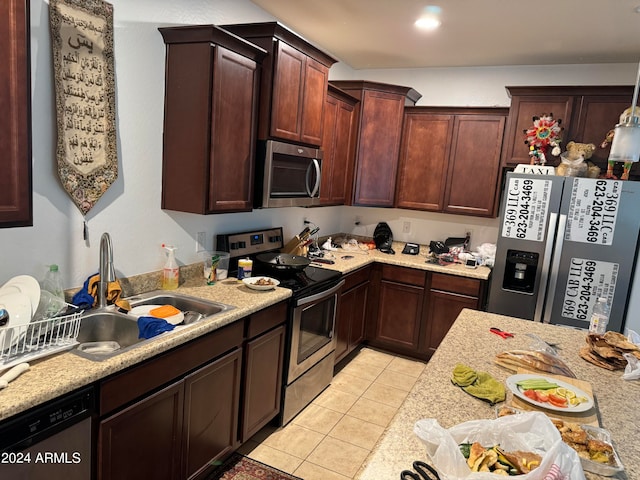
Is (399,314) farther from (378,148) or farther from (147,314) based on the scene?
(147,314)

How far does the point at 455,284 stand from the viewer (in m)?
3.59

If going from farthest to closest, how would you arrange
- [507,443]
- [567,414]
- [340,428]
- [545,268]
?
[545,268]
[340,428]
[567,414]
[507,443]

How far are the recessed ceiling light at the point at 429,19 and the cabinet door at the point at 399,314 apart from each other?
2.04m

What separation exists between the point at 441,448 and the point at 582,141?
3.26m

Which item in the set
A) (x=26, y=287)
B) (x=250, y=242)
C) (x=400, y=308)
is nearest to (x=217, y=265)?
(x=250, y=242)

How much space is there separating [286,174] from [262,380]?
4.27 ft

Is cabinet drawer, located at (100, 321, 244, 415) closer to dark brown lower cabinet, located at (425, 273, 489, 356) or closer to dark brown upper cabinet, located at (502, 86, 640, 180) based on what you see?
dark brown lower cabinet, located at (425, 273, 489, 356)

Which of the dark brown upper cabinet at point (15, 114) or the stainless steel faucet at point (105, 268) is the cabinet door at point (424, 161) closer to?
the stainless steel faucet at point (105, 268)

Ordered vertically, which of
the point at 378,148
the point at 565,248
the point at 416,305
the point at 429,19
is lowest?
the point at 416,305

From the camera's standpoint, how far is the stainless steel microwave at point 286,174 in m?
2.64

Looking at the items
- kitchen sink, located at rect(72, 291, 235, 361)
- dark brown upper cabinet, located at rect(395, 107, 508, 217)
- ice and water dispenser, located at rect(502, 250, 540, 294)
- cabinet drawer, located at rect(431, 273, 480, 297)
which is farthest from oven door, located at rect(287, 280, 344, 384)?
dark brown upper cabinet, located at rect(395, 107, 508, 217)

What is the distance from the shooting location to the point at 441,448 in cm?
97

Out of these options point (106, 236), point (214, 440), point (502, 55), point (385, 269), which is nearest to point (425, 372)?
point (214, 440)

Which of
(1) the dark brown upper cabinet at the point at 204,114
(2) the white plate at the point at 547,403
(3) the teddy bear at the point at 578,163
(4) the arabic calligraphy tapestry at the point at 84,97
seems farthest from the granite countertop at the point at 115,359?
(3) the teddy bear at the point at 578,163
